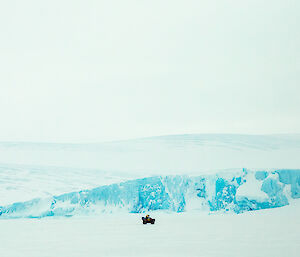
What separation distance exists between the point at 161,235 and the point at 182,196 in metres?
1.72

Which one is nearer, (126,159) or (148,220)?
(148,220)

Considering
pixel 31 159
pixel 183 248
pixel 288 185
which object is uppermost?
pixel 31 159

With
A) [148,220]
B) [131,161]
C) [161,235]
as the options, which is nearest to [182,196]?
[148,220]

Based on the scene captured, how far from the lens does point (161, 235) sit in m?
6.51

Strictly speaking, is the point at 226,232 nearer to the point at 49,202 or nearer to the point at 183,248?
the point at 183,248

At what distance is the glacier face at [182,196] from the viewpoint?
26.0 ft

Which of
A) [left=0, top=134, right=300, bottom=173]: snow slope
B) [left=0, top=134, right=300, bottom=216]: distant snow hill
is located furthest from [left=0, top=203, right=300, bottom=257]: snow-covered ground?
[left=0, top=134, right=300, bottom=173]: snow slope

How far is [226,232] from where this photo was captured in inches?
257

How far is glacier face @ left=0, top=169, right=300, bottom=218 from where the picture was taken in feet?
26.0

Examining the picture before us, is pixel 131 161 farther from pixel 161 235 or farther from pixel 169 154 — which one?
pixel 161 235

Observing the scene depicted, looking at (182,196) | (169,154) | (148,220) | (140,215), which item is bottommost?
(148,220)

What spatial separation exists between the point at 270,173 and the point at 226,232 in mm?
2037

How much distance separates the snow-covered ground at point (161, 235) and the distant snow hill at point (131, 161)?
593mm

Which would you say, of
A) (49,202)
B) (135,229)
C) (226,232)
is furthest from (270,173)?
(49,202)
